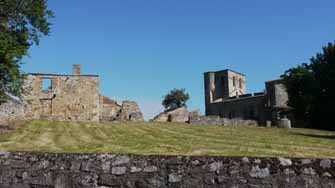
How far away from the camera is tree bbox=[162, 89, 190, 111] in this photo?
3455 inches

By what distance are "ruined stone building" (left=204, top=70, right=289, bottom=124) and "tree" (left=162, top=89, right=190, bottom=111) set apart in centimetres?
545

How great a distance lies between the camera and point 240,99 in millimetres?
75625

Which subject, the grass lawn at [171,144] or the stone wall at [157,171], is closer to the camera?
the stone wall at [157,171]

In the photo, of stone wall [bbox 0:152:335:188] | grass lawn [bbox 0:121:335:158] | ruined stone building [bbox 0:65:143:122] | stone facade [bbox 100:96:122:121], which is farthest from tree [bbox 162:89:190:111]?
stone wall [bbox 0:152:335:188]

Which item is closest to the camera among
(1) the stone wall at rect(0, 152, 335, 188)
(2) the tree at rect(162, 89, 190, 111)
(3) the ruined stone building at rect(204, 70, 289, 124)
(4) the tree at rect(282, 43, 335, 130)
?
(1) the stone wall at rect(0, 152, 335, 188)

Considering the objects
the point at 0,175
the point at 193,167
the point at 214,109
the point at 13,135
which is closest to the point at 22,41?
the point at 13,135

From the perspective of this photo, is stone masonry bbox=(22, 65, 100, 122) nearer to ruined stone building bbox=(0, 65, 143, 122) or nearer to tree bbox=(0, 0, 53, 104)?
ruined stone building bbox=(0, 65, 143, 122)

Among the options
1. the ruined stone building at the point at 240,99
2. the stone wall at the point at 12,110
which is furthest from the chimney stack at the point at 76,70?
the ruined stone building at the point at 240,99

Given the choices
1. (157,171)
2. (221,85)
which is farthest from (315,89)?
(221,85)

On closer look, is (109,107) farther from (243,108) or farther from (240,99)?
(240,99)

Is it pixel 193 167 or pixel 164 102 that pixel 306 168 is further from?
pixel 164 102

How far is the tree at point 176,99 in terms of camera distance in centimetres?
8775

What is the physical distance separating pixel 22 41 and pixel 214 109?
209 feet

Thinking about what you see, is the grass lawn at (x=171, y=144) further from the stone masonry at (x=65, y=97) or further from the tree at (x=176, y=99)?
the tree at (x=176, y=99)
